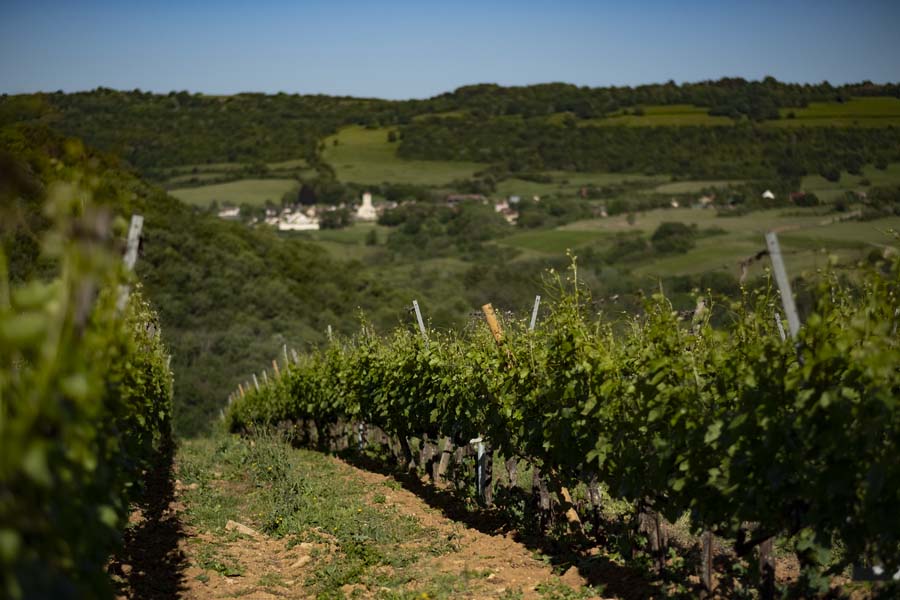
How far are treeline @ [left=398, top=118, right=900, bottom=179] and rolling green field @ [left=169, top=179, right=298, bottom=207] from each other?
66.4ft

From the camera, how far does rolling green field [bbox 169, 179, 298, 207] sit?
85.8 metres

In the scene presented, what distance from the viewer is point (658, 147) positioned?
85750 mm

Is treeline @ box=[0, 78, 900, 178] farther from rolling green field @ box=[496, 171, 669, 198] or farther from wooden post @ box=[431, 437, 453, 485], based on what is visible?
wooden post @ box=[431, 437, 453, 485]

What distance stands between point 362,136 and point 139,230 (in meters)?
112

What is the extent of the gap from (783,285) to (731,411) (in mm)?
896

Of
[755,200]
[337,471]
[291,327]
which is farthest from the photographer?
[755,200]

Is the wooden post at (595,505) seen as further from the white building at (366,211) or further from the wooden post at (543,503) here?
the white building at (366,211)

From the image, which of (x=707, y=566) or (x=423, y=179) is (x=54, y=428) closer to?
(x=707, y=566)

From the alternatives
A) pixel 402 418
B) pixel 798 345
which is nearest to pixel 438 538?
pixel 402 418

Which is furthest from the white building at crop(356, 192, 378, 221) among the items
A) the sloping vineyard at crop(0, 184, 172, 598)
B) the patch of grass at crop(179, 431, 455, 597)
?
the sloping vineyard at crop(0, 184, 172, 598)

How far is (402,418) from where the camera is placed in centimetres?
1087

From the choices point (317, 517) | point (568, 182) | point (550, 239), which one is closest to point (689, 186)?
point (550, 239)

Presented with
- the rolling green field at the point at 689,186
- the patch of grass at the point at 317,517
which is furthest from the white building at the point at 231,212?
the patch of grass at the point at 317,517

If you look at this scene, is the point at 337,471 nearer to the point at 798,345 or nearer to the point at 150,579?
the point at 150,579
